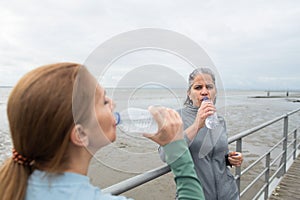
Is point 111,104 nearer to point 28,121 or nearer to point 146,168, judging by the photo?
point 28,121

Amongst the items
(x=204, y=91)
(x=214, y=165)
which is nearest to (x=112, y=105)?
(x=204, y=91)

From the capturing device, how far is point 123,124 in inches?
28.4

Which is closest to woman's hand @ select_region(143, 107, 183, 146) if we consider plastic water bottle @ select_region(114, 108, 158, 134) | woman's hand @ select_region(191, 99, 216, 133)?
plastic water bottle @ select_region(114, 108, 158, 134)

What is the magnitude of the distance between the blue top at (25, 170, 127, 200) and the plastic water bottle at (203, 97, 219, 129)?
55 cm

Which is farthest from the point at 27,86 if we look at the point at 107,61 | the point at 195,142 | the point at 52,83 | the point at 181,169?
the point at 195,142

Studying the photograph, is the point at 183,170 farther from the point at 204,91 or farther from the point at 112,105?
the point at 204,91

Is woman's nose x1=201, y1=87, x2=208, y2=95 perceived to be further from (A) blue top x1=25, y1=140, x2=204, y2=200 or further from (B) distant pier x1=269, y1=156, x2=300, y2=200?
(B) distant pier x1=269, y1=156, x2=300, y2=200

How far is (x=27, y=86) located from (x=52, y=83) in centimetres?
5

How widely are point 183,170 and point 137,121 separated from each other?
0.64 feet

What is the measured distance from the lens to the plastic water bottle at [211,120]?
1.05 metres

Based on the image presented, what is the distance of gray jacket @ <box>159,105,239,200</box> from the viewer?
1.13 m

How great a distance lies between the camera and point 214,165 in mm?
1277

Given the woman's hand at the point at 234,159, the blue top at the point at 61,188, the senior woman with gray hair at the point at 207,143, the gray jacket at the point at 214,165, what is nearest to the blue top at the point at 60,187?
the blue top at the point at 61,188

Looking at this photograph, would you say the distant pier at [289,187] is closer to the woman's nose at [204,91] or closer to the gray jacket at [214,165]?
the gray jacket at [214,165]
